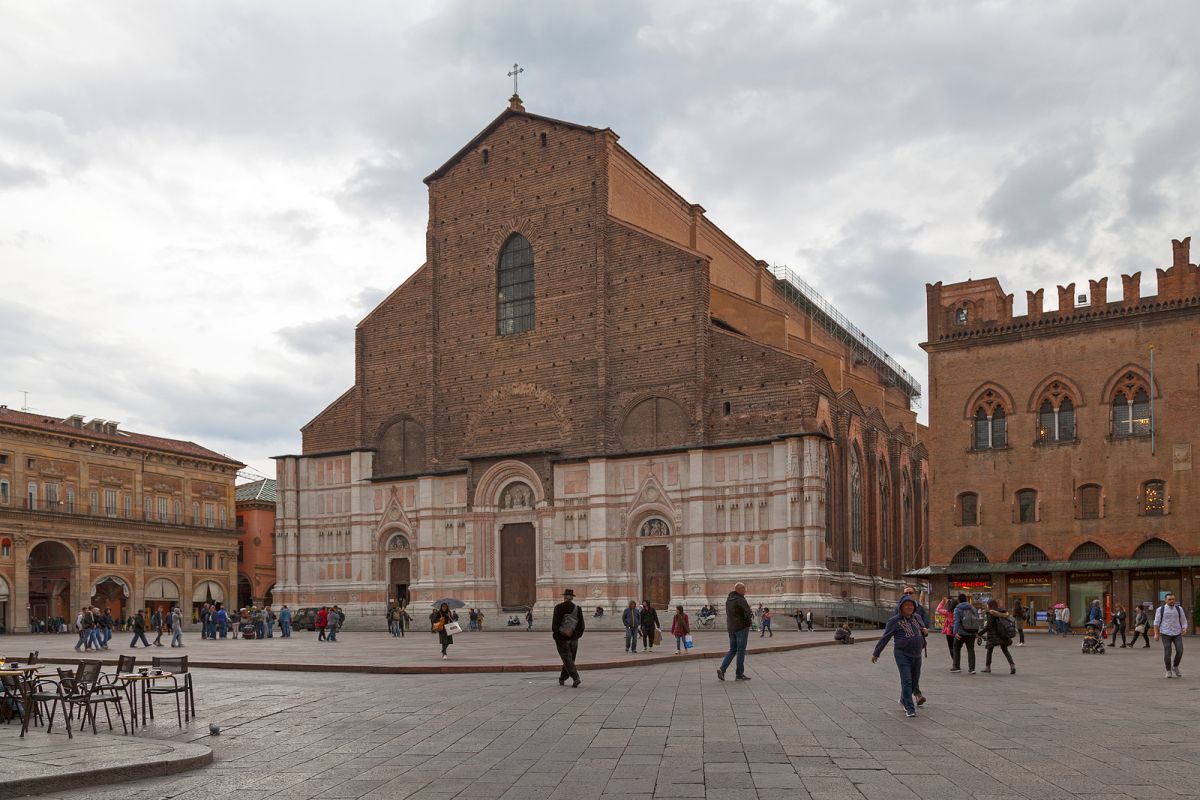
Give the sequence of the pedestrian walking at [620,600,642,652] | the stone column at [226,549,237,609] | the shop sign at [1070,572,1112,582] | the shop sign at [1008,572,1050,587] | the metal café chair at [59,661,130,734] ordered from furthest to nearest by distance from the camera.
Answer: the stone column at [226,549,237,609], the shop sign at [1008,572,1050,587], the shop sign at [1070,572,1112,582], the pedestrian walking at [620,600,642,652], the metal café chair at [59,661,130,734]

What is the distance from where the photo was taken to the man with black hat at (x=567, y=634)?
19.0m

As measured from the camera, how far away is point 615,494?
5072 cm

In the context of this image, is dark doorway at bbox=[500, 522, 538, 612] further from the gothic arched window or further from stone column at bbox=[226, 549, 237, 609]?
stone column at bbox=[226, 549, 237, 609]

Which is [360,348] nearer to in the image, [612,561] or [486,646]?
[612,561]

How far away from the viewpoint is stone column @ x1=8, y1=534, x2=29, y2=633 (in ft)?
199

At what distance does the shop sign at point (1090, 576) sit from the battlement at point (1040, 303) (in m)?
8.62

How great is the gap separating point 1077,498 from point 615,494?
59.1 ft

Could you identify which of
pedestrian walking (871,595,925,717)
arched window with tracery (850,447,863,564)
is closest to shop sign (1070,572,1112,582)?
arched window with tracery (850,447,863,564)

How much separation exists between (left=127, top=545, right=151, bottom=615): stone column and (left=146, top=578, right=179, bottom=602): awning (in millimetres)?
599

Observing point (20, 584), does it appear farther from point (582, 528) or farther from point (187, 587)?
point (582, 528)

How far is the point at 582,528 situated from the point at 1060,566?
1910cm

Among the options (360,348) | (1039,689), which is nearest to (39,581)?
(360,348)

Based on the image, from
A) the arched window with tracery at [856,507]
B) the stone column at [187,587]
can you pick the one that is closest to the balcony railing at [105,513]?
the stone column at [187,587]

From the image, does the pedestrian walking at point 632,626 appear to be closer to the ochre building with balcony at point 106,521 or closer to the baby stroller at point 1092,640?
the baby stroller at point 1092,640
